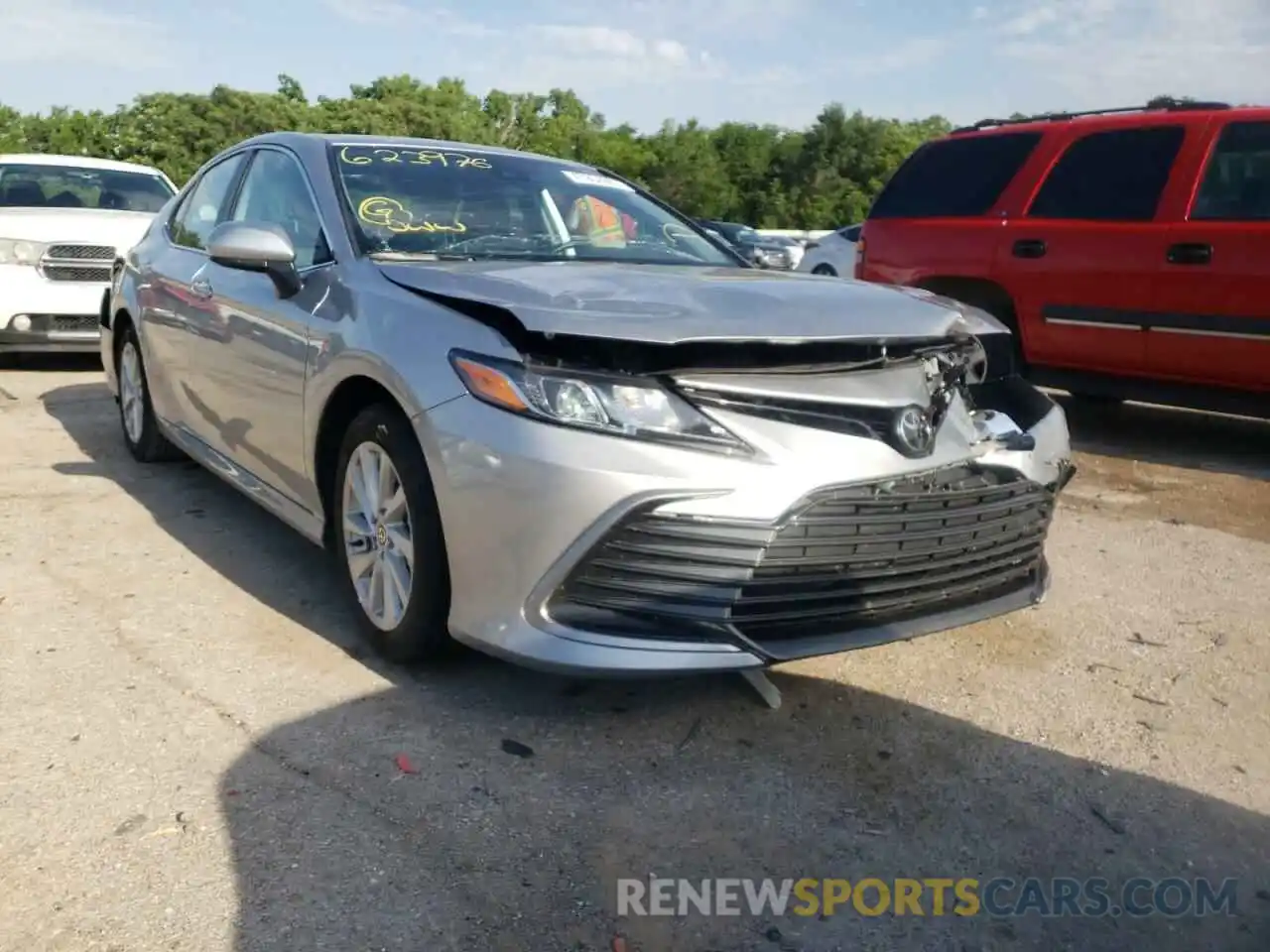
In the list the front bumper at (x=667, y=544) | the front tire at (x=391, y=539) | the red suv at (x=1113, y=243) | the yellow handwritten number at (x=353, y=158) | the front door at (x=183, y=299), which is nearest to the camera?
the front bumper at (x=667, y=544)

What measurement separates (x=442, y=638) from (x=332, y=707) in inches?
12.9

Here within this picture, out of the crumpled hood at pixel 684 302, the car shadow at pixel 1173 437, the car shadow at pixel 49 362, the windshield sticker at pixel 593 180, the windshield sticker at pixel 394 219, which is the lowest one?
the car shadow at pixel 49 362

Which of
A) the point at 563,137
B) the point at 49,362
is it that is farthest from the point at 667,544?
the point at 563,137

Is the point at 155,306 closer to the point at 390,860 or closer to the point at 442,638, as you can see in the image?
the point at 442,638

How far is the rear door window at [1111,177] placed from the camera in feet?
20.6

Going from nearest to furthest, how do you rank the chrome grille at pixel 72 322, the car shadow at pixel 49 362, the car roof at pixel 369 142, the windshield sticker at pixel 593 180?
the car roof at pixel 369 142, the windshield sticker at pixel 593 180, the chrome grille at pixel 72 322, the car shadow at pixel 49 362

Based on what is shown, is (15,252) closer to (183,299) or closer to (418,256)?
(183,299)

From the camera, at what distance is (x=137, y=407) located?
5.61m

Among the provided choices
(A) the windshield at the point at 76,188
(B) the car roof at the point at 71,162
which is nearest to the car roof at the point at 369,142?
(A) the windshield at the point at 76,188

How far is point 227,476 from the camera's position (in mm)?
4383

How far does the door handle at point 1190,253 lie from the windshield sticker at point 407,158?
12.0ft

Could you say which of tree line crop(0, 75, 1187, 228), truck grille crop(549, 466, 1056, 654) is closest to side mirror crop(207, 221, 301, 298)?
truck grille crop(549, 466, 1056, 654)

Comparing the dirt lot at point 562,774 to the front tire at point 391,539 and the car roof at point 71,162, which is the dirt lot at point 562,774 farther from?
the car roof at point 71,162

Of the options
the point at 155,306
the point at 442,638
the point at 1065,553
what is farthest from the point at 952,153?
the point at 442,638
